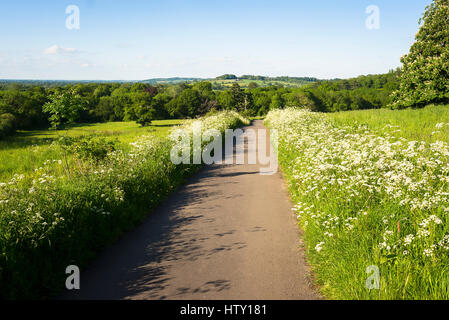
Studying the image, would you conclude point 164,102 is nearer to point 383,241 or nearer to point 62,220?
point 62,220

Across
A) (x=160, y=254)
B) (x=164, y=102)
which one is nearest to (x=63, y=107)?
(x=160, y=254)

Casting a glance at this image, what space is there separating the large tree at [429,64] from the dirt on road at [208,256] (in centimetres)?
2251

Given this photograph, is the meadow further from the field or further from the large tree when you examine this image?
the large tree

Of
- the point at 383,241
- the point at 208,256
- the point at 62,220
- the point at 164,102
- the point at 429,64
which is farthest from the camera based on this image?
the point at 164,102

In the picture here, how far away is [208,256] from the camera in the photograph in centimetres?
508

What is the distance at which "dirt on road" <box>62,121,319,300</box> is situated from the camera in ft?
13.4

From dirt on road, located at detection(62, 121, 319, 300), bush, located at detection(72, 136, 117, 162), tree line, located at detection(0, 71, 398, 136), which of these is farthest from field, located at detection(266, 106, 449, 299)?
tree line, located at detection(0, 71, 398, 136)

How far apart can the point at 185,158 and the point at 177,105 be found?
73.5 metres

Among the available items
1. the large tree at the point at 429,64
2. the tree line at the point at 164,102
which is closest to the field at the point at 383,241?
the large tree at the point at 429,64

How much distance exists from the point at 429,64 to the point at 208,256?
26.5 meters

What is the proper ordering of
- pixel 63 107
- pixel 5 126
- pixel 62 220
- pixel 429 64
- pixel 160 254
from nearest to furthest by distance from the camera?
pixel 62 220 < pixel 160 254 < pixel 63 107 < pixel 429 64 < pixel 5 126

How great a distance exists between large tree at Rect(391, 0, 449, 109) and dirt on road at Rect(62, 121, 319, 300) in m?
22.5

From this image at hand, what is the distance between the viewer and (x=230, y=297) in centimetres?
391
